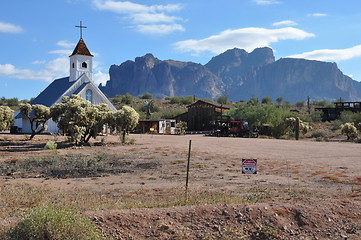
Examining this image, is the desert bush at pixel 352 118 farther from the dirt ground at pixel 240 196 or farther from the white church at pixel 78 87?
the dirt ground at pixel 240 196

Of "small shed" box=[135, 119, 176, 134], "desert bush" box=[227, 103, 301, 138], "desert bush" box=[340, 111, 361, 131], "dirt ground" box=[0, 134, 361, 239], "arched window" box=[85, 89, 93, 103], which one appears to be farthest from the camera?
"small shed" box=[135, 119, 176, 134]

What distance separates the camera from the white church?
166 ft

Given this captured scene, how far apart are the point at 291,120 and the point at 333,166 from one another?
3396 cm

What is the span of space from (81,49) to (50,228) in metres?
50.7

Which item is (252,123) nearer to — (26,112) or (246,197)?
(26,112)

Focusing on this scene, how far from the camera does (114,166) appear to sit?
18.5m

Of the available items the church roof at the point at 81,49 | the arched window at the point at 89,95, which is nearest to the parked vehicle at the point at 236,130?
the arched window at the point at 89,95

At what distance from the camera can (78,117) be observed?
29125 millimetres

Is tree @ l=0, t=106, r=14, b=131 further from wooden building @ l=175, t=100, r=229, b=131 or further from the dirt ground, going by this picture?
wooden building @ l=175, t=100, r=229, b=131

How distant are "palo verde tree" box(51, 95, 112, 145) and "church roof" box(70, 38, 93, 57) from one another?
24.1m

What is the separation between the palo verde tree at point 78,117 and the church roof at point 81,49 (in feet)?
79.1

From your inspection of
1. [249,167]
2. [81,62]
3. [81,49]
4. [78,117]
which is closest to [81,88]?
[81,62]

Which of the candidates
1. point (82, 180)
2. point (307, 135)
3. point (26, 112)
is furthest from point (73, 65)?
point (82, 180)

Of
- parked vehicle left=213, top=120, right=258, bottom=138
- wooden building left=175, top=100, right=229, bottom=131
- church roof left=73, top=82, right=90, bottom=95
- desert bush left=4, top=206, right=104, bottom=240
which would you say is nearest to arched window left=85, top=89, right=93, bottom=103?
church roof left=73, top=82, right=90, bottom=95
